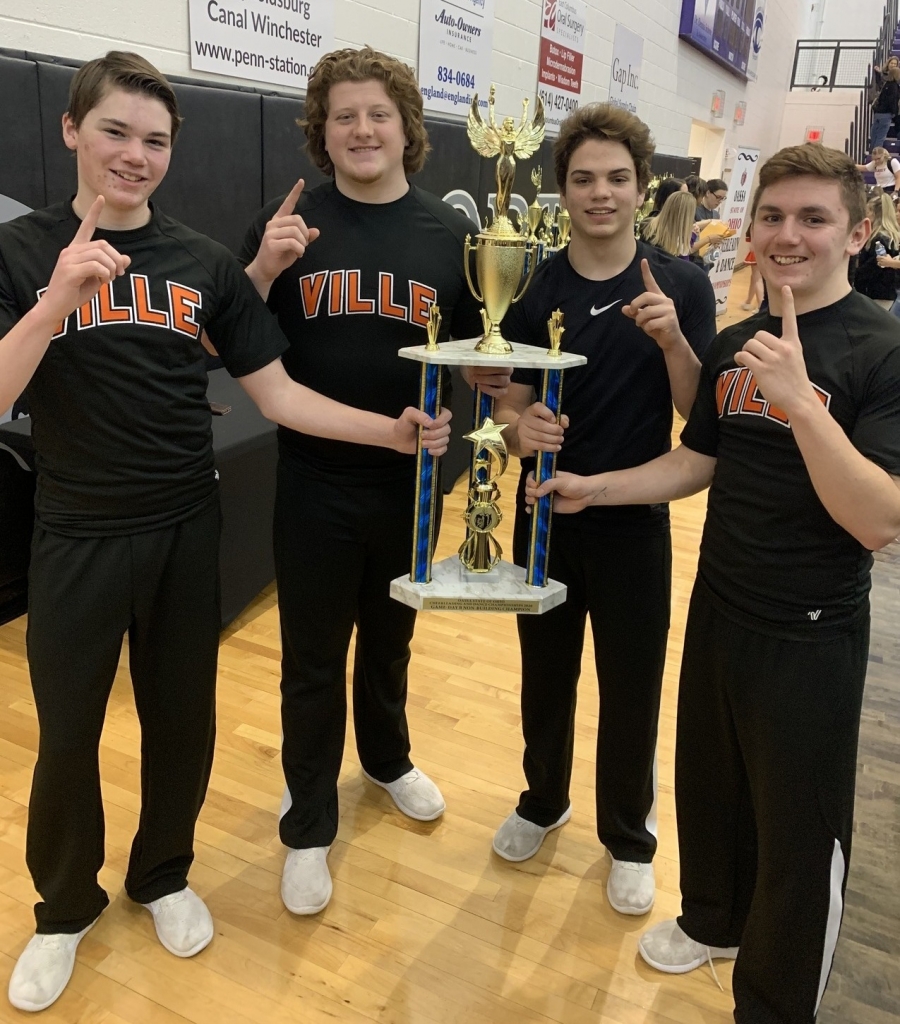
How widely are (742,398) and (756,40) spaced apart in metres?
14.4

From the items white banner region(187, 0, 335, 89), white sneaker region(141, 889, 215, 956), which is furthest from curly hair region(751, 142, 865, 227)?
white banner region(187, 0, 335, 89)

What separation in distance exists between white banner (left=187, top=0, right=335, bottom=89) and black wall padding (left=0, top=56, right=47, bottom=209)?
2.85 ft

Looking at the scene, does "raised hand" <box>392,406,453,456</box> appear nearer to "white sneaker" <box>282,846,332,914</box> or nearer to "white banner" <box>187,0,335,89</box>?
"white sneaker" <box>282,846,332,914</box>

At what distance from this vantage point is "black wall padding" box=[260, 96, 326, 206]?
11.9 feet

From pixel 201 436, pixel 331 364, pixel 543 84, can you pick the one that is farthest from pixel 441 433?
pixel 543 84

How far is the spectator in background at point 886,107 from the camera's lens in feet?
43.0

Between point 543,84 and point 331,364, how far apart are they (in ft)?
19.2

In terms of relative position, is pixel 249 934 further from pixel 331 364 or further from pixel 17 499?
pixel 17 499

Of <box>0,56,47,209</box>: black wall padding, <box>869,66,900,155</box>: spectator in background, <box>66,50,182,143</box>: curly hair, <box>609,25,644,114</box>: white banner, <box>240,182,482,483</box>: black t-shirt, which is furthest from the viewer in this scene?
<box>869,66,900,155</box>: spectator in background

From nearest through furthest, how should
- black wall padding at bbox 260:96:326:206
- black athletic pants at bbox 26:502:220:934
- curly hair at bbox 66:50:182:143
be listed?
1. curly hair at bbox 66:50:182:143
2. black athletic pants at bbox 26:502:220:934
3. black wall padding at bbox 260:96:326:206

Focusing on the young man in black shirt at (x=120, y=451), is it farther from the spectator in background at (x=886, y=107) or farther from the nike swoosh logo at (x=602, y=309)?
the spectator in background at (x=886, y=107)

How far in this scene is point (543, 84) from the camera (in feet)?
21.9

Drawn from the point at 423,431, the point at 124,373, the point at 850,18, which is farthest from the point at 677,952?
the point at 850,18

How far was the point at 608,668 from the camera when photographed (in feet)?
6.16
